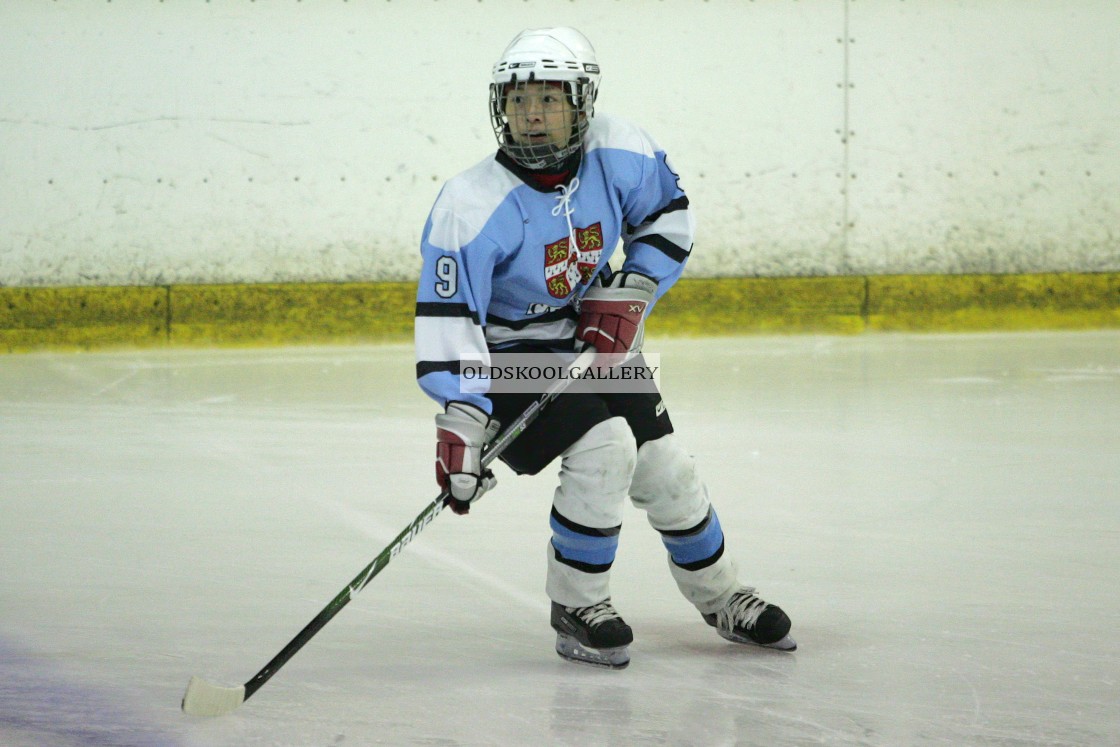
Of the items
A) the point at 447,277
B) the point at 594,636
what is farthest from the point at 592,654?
the point at 447,277

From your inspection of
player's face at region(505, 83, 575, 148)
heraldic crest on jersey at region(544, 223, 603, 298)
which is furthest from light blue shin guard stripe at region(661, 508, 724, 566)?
player's face at region(505, 83, 575, 148)

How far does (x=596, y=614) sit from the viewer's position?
2010 millimetres

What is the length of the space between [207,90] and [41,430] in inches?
105

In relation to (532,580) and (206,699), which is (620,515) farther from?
(206,699)

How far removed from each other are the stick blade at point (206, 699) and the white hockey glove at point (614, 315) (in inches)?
29.8

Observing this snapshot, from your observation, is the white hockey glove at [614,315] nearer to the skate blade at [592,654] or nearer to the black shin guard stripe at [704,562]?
the black shin guard stripe at [704,562]

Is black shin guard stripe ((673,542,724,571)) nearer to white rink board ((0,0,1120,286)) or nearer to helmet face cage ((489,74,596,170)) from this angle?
helmet face cage ((489,74,596,170))

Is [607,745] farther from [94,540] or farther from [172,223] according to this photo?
[172,223]

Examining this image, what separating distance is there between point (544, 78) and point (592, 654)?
2.79 feet

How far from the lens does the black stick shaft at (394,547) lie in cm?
188

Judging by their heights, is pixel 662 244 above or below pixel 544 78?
below

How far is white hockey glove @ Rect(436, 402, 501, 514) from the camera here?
6.39 feet

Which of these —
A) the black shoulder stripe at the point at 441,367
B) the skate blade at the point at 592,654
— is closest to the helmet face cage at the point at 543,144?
the black shoulder stripe at the point at 441,367

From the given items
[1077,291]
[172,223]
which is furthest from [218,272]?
[1077,291]
